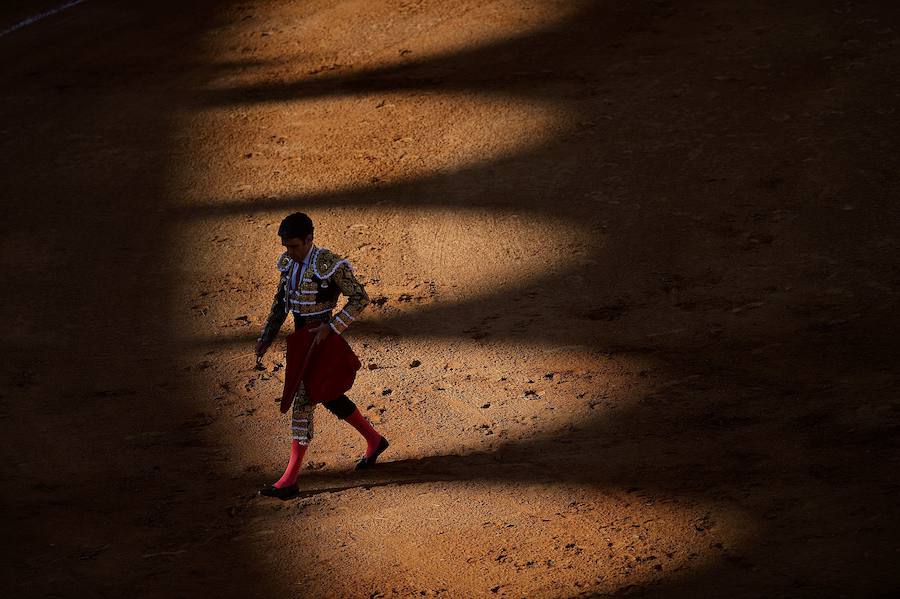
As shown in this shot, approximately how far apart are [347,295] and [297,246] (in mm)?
443

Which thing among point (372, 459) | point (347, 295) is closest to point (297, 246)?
point (347, 295)

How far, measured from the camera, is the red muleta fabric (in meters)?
6.57

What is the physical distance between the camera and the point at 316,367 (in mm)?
6594

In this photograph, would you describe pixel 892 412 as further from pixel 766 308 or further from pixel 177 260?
pixel 177 260

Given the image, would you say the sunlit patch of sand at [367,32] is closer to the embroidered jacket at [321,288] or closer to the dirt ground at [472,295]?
the dirt ground at [472,295]

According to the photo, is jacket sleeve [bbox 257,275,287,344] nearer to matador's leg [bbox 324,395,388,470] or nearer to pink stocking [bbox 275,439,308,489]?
matador's leg [bbox 324,395,388,470]

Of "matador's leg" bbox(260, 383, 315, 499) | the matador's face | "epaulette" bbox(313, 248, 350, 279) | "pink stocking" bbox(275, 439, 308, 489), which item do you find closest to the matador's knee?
"matador's leg" bbox(260, 383, 315, 499)


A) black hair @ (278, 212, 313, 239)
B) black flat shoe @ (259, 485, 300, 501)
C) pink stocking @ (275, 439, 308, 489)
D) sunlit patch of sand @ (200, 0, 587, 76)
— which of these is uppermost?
black hair @ (278, 212, 313, 239)

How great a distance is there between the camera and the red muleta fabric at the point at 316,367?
657 centimetres

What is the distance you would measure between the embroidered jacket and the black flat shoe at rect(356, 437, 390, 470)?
931mm

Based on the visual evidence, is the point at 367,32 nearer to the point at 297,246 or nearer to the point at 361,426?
the point at 297,246

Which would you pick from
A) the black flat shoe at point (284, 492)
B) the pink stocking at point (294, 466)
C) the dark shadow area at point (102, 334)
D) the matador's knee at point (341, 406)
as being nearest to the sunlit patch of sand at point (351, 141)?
the dark shadow area at point (102, 334)

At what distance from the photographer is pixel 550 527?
6113 millimetres

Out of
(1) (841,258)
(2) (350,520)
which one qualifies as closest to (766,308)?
(1) (841,258)
